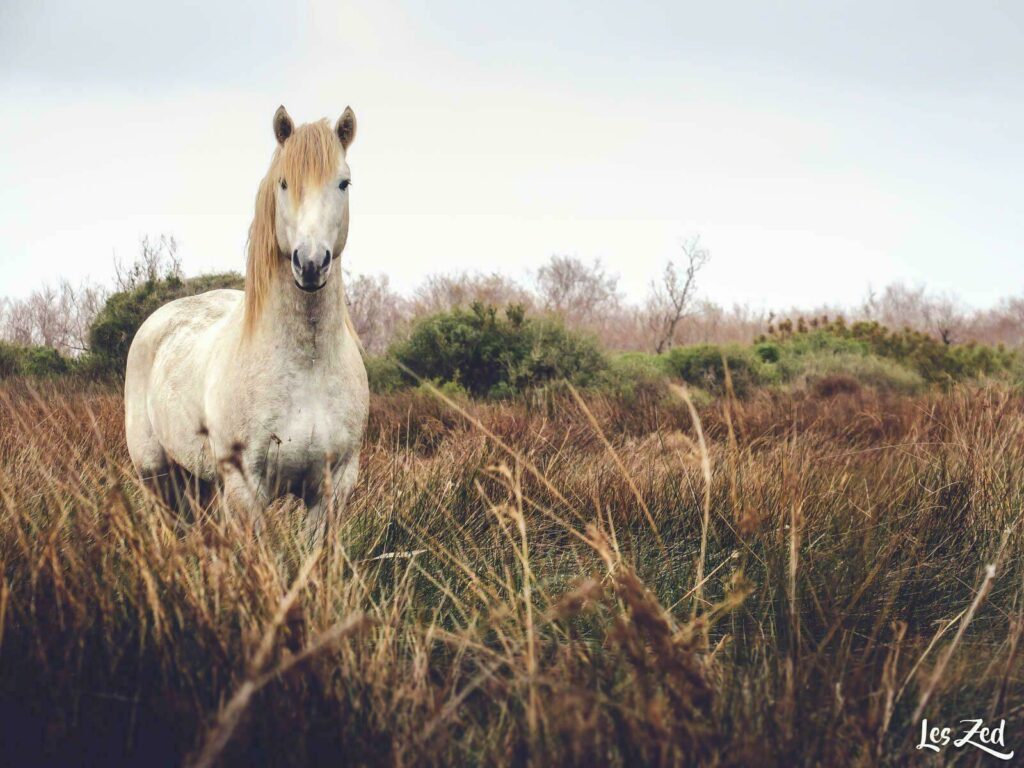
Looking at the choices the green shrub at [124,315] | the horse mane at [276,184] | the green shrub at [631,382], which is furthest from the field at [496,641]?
the green shrub at [124,315]

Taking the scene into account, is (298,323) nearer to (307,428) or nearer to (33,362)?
(307,428)

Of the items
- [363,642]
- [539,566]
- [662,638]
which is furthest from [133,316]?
[662,638]

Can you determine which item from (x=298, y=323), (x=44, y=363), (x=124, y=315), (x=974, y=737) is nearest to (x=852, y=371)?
(x=124, y=315)

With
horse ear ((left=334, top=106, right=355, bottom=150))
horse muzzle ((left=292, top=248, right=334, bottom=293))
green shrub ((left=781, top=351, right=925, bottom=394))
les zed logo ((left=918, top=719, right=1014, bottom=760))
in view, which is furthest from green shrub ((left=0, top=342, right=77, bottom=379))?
les zed logo ((left=918, top=719, right=1014, bottom=760))

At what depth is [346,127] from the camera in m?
3.25

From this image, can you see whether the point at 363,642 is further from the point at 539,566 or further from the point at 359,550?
the point at 539,566

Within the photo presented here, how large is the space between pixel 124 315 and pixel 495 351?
539 centimetres

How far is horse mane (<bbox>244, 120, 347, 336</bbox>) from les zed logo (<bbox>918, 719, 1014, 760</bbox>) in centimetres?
252

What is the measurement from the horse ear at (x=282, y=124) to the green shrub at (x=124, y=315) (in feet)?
28.1

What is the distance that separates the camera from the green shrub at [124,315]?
36.2 ft

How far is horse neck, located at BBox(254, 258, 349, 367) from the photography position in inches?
123

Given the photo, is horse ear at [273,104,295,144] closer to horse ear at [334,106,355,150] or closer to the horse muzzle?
horse ear at [334,106,355,150]

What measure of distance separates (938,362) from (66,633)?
1697cm

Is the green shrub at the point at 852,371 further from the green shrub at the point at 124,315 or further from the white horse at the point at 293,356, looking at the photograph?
the white horse at the point at 293,356
